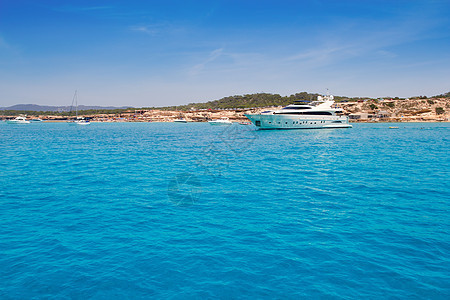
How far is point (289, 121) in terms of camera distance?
7912 cm

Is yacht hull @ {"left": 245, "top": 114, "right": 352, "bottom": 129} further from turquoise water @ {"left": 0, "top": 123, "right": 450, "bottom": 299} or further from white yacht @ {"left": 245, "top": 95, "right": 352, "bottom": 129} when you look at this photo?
turquoise water @ {"left": 0, "top": 123, "right": 450, "bottom": 299}

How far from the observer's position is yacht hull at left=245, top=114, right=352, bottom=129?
77.9 meters

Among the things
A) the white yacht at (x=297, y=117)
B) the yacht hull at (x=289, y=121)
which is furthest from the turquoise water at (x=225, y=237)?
the white yacht at (x=297, y=117)

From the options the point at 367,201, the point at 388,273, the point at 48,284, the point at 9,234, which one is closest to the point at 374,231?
the point at 388,273

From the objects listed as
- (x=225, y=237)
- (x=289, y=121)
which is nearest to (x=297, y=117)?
(x=289, y=121)

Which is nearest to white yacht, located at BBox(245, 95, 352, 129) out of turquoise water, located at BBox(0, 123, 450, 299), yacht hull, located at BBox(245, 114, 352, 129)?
yacht hull, located at BBox(245, 114, 352, 129)

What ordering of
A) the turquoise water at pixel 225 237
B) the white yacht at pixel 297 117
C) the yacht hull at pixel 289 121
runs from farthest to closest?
1. the white yacht at pixel 297 117
2. the yacht hull at pixel 289 121
3. the turquoise water at pixel 225 237

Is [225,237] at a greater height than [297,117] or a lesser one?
lesser

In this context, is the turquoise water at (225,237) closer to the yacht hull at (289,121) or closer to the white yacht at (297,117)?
the yacht hull at (289,121)

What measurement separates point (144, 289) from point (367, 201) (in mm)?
13260

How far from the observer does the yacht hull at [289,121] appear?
77875mm

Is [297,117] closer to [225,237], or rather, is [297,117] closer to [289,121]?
[289,121]

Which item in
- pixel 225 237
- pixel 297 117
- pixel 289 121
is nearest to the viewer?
pixel 225 237

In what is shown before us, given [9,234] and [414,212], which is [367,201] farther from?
[9,234]
